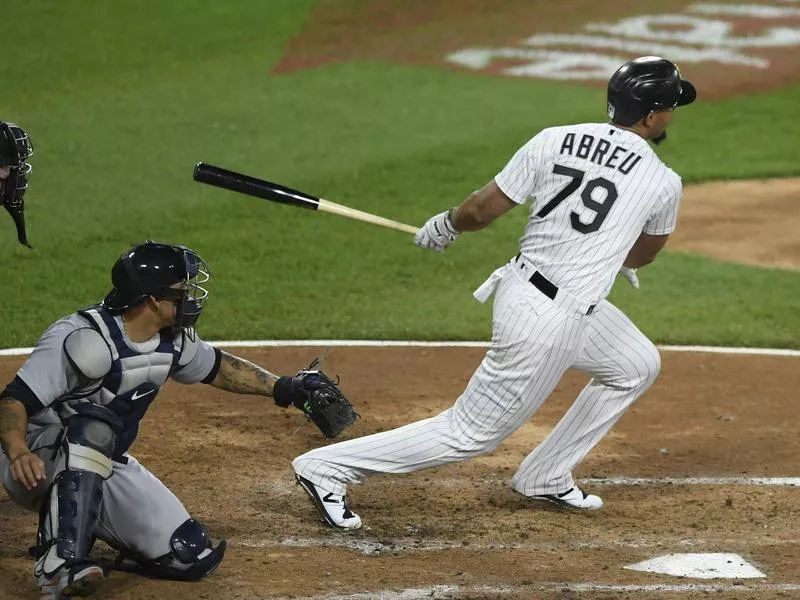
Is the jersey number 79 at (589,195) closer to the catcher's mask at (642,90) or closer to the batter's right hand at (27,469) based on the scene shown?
the catcher's mask at (642,90)

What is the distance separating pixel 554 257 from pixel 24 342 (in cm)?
420

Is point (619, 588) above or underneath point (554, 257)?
underneath

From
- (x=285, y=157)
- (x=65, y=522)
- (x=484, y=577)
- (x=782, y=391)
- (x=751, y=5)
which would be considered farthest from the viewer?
(x=751, y=5)

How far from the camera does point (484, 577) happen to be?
5.12m

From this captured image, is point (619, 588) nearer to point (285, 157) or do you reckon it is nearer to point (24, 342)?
point (24, 342)

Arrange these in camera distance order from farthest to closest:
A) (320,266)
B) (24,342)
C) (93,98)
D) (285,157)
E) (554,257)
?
(93,98) → (285,157) → (320,266) → (24,342) → (554,257)

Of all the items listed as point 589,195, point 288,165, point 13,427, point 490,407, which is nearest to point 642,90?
point 589,195

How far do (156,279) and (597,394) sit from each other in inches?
79.3

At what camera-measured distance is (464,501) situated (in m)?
6.14

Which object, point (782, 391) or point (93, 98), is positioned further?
point (93, 98)

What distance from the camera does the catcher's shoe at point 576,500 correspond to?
6020 mm

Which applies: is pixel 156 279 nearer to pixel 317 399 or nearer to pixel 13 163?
pixel 317 399

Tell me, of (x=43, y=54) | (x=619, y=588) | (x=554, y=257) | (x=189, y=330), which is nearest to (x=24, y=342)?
(x=189, y=330)

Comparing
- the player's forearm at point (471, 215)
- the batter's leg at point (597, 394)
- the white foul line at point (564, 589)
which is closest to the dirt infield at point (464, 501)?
the white foul line at point (564, 589)
